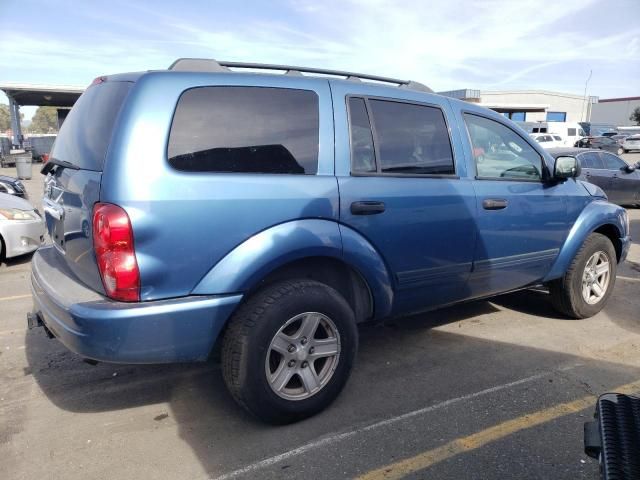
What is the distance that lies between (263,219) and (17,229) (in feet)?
17.0

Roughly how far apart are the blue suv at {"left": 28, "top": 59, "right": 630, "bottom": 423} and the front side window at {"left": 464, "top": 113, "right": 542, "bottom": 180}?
0.02 metres

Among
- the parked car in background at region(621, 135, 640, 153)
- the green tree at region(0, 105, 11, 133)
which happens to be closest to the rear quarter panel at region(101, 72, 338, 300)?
the parked car in background at region(621, 135, 640, 153)

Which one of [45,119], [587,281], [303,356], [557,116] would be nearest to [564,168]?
[587,281]

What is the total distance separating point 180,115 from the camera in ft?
8.48

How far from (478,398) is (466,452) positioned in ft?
2.04

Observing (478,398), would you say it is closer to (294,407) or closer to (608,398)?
(294,407)

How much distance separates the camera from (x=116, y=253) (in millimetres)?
2406

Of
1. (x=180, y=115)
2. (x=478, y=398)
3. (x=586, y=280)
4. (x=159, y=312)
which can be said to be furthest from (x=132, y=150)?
(x=586, y=280)

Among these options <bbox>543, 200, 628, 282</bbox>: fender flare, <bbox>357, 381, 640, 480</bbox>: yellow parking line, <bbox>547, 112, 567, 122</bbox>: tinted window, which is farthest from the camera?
<bbox>547, 112, 567, 122</bbox>: tinted window

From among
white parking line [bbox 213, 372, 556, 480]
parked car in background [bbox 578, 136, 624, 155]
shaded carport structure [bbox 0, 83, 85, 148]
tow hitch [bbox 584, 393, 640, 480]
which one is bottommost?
white parking line [bbox 213, 372, 556, 480]

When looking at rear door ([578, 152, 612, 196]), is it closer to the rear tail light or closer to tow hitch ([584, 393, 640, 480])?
tow hitch ([584, 393, 640, 480])

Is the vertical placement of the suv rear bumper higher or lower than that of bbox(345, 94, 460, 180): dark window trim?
lower

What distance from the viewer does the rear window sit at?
263 cm

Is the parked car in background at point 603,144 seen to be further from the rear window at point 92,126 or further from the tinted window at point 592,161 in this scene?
the rear window at point 92,126
